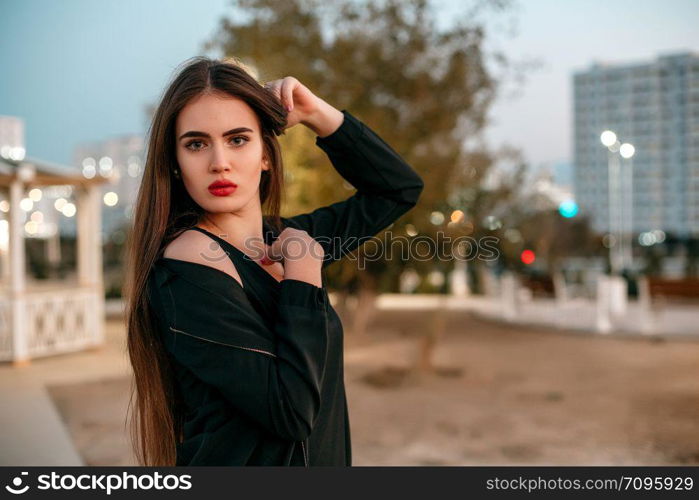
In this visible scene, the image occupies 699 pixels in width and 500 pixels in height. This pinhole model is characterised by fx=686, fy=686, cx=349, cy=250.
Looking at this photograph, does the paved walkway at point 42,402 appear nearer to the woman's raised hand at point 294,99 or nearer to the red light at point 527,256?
the woman's raised hand at point 294,99

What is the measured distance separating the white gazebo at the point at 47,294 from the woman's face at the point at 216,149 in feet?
27.9

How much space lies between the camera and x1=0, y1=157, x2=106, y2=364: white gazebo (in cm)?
895

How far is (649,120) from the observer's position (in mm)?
12672

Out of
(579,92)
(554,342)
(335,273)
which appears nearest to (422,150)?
(335,273)

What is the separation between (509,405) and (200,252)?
247 inches

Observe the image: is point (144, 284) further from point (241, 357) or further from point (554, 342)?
point (554, 342)

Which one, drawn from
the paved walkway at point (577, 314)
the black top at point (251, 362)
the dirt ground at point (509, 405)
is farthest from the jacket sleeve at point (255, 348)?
the paved walkway at point (577, 314)

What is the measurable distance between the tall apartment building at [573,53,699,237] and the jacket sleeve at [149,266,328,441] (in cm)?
936

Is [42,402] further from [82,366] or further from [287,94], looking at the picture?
[287,94]

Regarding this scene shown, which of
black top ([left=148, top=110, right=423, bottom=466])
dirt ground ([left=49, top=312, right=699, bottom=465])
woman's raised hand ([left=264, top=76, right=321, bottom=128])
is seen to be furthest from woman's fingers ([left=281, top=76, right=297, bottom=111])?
dirt ground ([left=49, top=312, right=699, bottom=465])

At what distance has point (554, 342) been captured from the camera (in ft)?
35.2

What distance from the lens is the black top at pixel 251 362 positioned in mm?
1025

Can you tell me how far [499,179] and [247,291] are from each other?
810 centimetres

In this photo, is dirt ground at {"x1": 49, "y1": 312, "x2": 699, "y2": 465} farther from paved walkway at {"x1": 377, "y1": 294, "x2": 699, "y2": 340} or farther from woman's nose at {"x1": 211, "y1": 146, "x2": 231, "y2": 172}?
woman's nose at {"x1": 211, "y1": 146, "x2": 231, "y2": 172}
